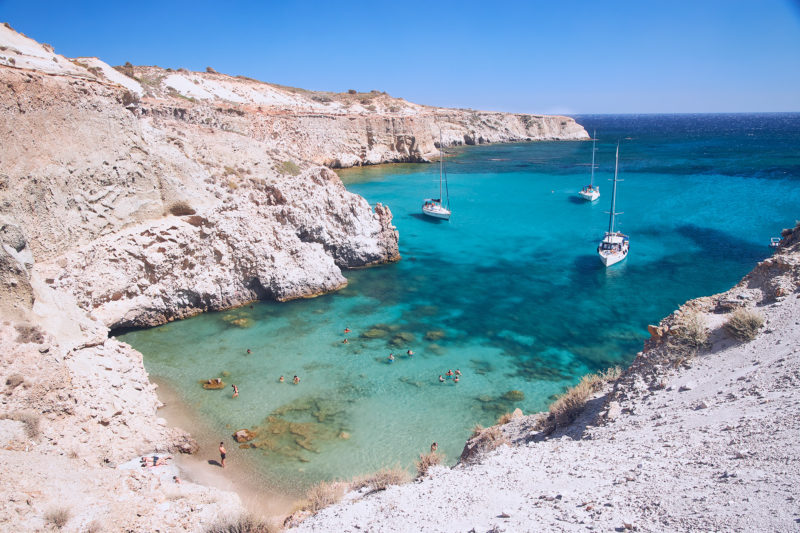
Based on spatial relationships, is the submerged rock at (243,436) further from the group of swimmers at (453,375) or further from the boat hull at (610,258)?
the boat hull at (610,258)

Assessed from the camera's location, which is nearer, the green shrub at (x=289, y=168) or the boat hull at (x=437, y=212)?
the green shrub at (x=289, y=168)

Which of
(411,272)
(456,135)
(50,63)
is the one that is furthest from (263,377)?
(456,135)

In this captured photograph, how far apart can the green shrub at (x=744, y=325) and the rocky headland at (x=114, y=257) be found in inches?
382

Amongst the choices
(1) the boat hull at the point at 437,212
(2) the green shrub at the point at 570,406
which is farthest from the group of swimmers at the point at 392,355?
(1) the boat hull at the point at 437,212

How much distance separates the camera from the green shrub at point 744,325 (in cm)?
861

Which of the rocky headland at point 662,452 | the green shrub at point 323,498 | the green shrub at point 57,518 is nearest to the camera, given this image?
the rocky headland at point 662,452

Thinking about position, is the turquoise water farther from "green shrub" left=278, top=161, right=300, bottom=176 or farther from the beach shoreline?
"green shrub" left=278, top=161, right=300, bottom=176

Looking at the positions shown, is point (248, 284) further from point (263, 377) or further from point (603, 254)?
point (603, 254)

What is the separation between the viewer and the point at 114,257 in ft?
57.3

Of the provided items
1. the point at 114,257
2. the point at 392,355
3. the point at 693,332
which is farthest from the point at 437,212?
the point at 693,332

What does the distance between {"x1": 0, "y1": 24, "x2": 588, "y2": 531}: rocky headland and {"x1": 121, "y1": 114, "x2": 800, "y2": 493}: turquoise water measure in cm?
168

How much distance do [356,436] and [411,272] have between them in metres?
14.4

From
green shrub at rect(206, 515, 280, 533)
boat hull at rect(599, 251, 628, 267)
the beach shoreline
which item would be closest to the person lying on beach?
the beach shoreline

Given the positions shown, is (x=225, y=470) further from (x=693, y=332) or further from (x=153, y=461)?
(x=693, y=332)
